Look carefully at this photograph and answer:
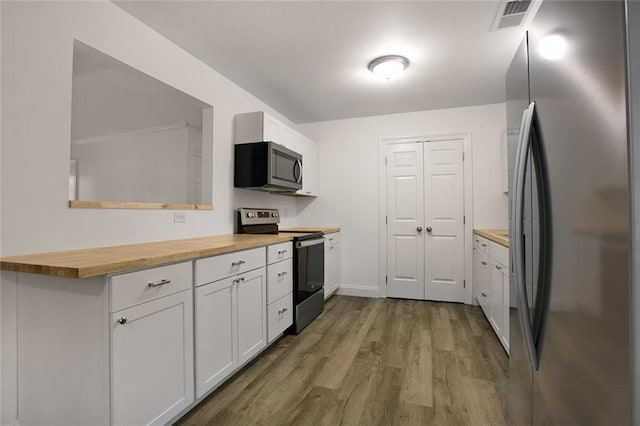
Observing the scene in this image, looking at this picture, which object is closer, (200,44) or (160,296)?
(160,296)

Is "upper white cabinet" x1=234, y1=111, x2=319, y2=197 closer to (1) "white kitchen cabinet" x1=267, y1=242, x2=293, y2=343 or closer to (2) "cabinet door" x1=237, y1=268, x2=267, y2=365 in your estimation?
(1) "white kitchen cabinet" x1=267, y1=242, x2=293, y2=343

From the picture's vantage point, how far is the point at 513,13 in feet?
6.59

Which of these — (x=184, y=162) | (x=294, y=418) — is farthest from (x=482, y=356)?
(x=184, y=162)

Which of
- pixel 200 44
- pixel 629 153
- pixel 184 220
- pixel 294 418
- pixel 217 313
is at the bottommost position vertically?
pixel 294 418

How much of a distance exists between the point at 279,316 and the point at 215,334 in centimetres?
81

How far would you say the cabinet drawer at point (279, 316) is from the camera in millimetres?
2430

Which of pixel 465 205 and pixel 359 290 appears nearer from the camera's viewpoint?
pixel 465 205

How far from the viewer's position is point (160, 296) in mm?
1469

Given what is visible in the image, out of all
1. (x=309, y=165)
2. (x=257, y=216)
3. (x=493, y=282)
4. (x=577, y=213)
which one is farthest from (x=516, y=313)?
(x=309, y=165)

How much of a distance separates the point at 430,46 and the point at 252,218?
2200mm

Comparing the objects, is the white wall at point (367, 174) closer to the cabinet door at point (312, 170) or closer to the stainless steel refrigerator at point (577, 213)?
the cabinet door at point (312, 170)

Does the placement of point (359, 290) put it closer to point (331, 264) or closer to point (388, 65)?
point (331, 264)

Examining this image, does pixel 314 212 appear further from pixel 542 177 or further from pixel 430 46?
pixel 542 177

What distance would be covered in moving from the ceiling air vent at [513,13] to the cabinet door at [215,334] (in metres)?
2.44
